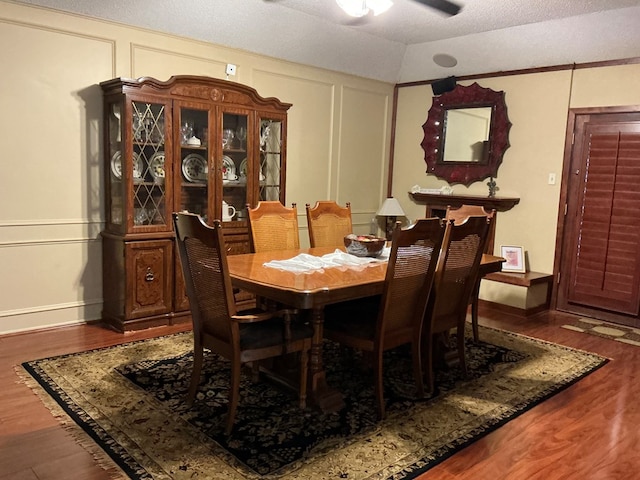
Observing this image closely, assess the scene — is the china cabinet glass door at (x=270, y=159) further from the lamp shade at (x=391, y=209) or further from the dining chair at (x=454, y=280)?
the dining chair at (x=454, y=280)

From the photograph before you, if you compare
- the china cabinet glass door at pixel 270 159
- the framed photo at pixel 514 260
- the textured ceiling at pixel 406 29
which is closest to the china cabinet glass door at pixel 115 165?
the textured ceiling at pixel 406 29

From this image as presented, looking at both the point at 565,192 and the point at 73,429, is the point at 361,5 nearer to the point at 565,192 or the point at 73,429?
the point at 73,429

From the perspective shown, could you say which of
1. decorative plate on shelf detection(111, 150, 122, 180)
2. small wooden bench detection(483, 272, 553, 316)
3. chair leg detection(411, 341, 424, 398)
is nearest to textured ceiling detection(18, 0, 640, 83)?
decorative plate on shelf detection(111, 150, 122, 180)

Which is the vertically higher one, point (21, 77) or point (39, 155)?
point (21, 77)

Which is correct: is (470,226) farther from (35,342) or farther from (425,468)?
(35,342)

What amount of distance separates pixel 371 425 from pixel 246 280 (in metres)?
0.91

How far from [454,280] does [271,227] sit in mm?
1273

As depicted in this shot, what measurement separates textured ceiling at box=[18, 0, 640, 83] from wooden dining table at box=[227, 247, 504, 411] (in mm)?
2134

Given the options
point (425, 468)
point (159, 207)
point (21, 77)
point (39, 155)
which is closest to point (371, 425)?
point (425, 468)

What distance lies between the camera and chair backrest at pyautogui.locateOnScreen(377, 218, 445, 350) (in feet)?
8.01

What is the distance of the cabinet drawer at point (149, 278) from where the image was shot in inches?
146

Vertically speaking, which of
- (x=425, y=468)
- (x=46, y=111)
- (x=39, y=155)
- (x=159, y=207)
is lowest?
(x=425, y=468)

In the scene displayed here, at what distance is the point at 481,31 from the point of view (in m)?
4.74

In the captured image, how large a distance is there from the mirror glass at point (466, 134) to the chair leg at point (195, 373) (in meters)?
3.71
